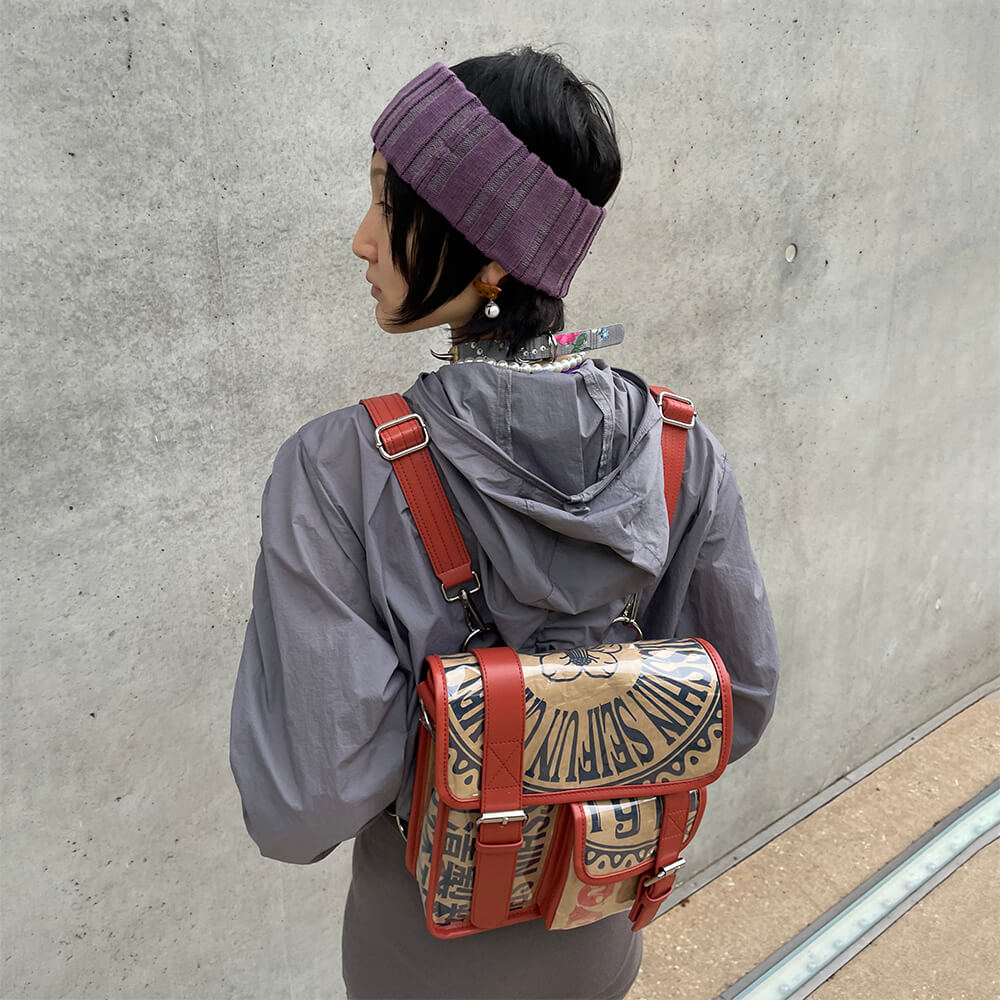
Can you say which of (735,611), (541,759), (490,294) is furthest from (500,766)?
(490,294)

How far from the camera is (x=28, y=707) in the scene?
5.05 ft

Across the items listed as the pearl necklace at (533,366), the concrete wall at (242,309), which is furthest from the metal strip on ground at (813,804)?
the pearl necklace at (533,366)

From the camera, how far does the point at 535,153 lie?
3.26 feet

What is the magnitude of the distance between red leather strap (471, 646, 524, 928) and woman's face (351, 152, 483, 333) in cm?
38

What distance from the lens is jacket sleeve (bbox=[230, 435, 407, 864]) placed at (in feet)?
3.31

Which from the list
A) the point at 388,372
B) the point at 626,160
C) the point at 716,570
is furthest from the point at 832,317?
the point at 716,570

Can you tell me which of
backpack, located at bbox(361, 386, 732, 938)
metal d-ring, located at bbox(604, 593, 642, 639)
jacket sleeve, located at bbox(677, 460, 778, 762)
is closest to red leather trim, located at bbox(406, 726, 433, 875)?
backpack, located at bbox(361, 386, 732, 938)

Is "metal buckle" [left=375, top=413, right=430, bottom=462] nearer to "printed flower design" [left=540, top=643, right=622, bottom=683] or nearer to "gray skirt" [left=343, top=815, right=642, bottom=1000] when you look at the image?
"printed flower design" [left=540, top=643, right=622, bottom=683]

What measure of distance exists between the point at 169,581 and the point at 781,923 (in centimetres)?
197

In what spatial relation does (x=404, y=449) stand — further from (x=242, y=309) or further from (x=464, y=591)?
(x=242, y=309)

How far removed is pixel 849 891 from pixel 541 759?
2.12 metres

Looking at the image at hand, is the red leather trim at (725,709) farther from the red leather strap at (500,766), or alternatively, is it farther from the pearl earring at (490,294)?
the pearl earring at (490,294)

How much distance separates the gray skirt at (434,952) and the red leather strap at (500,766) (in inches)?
6.6

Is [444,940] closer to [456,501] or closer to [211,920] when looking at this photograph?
[456,501]
